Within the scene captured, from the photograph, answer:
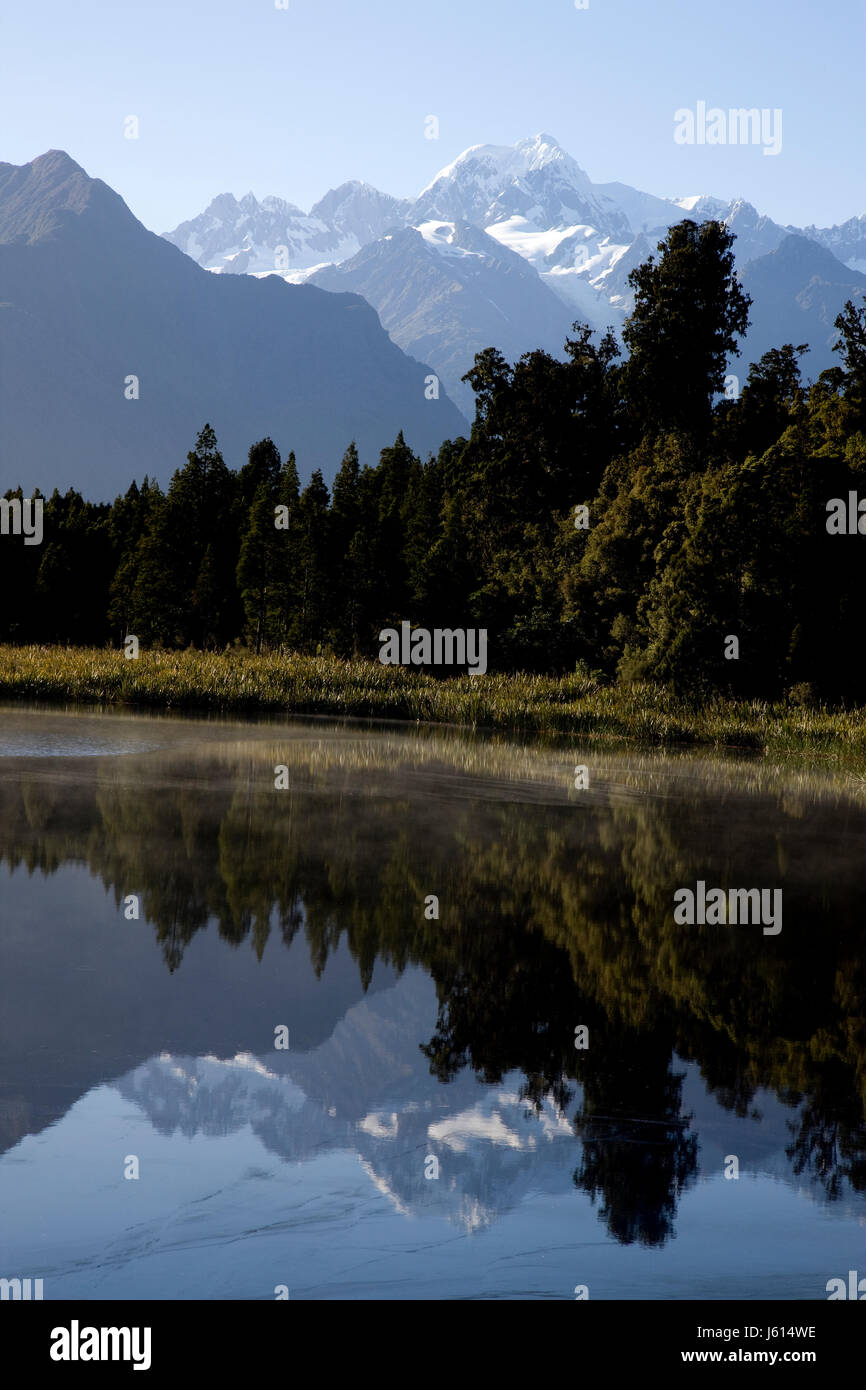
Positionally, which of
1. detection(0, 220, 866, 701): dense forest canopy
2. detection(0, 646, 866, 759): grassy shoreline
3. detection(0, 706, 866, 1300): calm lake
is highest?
detection(0, 220, 866, 701): dense forest canopy

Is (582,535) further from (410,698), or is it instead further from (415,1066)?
(415,1066)

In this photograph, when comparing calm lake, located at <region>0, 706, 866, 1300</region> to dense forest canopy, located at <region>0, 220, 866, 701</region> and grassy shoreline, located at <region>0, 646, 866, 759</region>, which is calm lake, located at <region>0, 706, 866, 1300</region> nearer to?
grassy shoreline, located at <region>0, 646, 866, 759</region>

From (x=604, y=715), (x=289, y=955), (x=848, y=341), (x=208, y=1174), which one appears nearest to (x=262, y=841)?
(x=289, y=955)

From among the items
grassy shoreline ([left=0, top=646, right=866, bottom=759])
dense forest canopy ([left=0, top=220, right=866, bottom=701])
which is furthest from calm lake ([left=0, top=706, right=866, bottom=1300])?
dense forest canopy ([left=0, top=220, right=866, bottom=701])

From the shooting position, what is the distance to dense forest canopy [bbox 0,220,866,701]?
45.7 m

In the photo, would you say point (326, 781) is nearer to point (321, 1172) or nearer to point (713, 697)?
point (321, 1172)

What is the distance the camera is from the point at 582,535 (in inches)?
2264

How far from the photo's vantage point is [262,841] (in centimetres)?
1678

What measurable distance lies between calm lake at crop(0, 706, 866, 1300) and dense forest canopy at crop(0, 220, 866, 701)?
28.6m

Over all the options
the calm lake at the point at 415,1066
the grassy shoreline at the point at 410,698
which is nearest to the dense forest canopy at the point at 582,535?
the grassy shoreline at the point at 410,698

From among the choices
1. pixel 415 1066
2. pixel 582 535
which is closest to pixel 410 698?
pixel 582 535

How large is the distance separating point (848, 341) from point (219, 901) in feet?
171

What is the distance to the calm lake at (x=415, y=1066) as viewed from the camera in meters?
6.26
